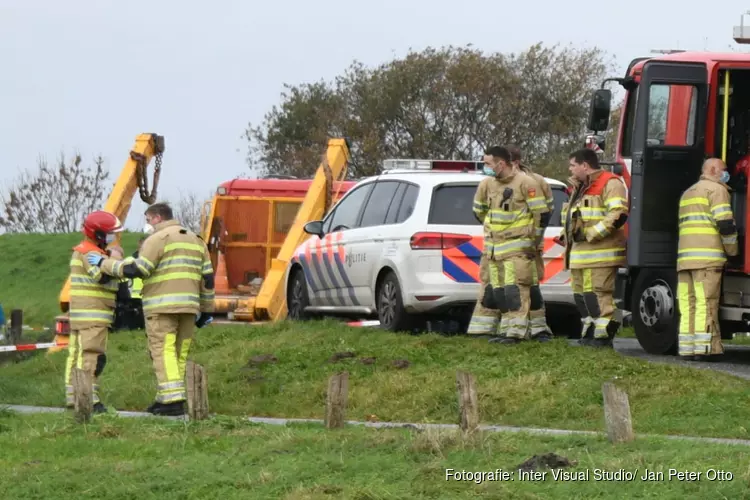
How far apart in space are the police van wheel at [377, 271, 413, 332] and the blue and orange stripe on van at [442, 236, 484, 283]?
22.4 inches

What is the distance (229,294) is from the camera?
21.1 m

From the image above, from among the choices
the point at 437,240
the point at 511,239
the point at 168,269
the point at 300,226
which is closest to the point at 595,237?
the point at 511,239

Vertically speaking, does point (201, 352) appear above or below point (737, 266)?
below

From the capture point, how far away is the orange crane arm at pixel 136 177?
74.2 ft

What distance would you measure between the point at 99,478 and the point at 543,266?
20.3 feet

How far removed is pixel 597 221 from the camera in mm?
12961

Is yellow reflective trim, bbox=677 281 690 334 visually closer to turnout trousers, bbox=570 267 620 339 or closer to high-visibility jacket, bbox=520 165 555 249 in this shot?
turnout trousers, bbox=570 267 620 339

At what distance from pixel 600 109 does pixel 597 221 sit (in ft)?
6.29

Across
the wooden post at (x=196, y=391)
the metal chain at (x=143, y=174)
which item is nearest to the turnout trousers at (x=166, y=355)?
the wooden post at (x=196, y=391)

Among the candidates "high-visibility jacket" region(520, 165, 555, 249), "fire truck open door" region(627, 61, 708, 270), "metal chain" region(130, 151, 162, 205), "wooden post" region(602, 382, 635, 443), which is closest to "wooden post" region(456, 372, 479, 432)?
"wooden post" region(602, 382, 635, 443)

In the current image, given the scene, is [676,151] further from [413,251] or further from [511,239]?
[413,251]

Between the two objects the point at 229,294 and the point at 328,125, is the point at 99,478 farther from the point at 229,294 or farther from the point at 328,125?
the point at 328,125

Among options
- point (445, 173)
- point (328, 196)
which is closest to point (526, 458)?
point (445, 173)

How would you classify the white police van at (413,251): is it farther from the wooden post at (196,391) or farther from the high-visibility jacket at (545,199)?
the wooden post at (196,391)
